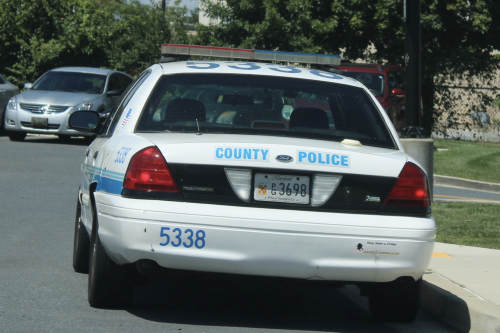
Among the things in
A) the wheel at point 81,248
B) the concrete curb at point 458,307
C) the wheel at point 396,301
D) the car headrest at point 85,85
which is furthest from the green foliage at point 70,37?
the wheel at point 396,301

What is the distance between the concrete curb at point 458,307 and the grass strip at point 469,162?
28.0 ft

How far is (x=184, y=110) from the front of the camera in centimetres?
502

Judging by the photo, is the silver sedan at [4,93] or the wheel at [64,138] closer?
the wheel at [64,138]

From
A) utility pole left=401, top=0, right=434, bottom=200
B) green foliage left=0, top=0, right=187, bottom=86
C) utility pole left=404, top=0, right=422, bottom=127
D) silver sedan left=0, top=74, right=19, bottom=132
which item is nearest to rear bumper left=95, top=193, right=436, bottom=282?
utility pole left=401, top=0, right=434, bottom=200

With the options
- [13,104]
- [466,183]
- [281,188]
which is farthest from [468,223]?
[13,104]

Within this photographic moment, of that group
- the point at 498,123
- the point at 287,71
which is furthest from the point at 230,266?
the point at 498,123

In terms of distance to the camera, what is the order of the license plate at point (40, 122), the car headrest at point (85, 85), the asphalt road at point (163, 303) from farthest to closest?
1. the car headrest at point (85, 85)
2. the license plate at point (40, 122)
3. the asphalt road at point (163, 303)

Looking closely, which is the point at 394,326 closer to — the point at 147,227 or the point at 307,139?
the point at 307,139

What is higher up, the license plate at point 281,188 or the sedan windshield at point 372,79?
the license plate at point 281,188

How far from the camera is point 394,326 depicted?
16.9ft

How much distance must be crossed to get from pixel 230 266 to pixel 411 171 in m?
1.17

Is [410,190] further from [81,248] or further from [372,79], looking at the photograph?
[372,79]

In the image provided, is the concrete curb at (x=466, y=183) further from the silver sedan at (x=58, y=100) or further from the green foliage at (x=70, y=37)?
the green foliage at (x=70, y=37)

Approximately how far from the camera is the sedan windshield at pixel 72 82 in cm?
1784
